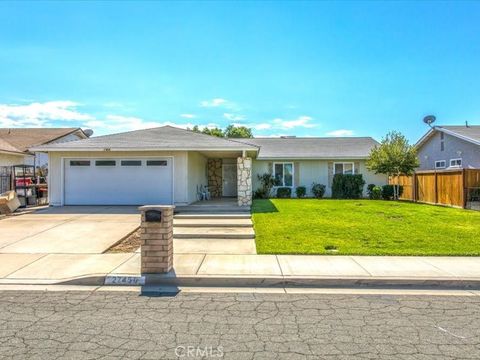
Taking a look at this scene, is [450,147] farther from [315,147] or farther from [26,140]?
[26,140]

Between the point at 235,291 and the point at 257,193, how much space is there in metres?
16.7

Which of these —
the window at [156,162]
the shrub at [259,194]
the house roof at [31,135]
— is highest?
the house roof at [31,135]

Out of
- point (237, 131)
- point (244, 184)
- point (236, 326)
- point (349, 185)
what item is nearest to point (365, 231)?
point (244, 184)

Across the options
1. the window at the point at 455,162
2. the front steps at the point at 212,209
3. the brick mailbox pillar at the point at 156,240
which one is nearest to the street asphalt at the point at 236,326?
the brick mailbox pillar at the point at 156,240

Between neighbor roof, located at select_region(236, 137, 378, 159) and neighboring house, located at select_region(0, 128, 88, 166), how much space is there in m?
14.4

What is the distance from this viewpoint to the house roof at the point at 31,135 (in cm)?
2892

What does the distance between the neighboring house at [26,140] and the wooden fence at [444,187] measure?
75.1 feet

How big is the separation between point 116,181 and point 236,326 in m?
13.2

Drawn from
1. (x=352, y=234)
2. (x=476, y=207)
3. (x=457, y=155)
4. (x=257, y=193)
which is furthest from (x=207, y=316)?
(x=457, y=155)

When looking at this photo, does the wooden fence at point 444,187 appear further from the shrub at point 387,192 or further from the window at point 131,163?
the window at point 131,163

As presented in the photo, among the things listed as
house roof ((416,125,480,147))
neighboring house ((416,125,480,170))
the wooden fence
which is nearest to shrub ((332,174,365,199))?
the wooden fence

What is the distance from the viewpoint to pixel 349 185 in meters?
22.2

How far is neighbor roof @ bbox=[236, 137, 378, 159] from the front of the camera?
23859 millimetres

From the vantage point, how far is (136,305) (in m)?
5.48
